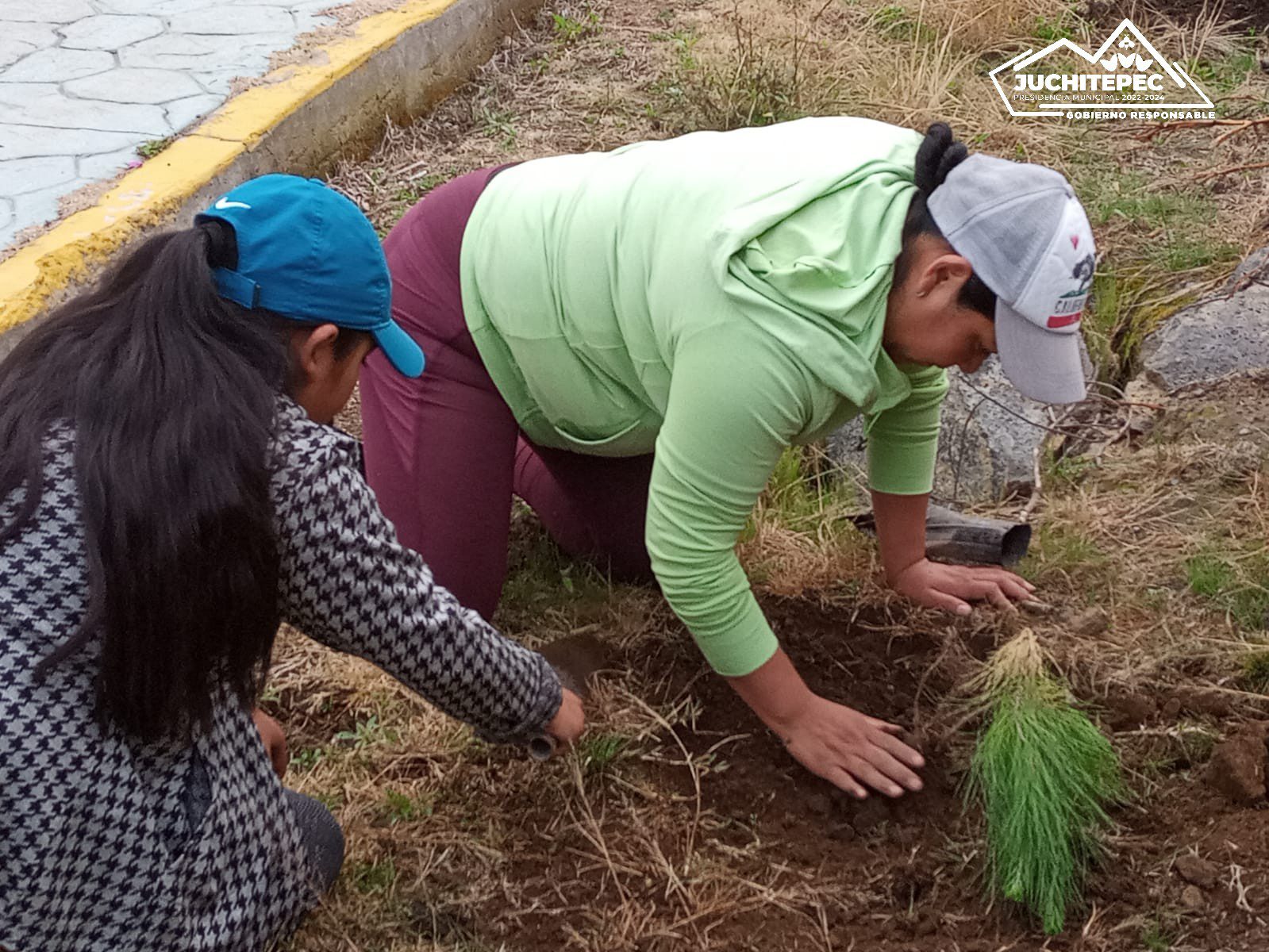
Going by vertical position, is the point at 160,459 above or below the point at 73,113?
above

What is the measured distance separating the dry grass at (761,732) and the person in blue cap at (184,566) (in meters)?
0.45

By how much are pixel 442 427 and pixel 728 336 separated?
71 cm

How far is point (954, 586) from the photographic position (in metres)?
2.46

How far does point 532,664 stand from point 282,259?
68 centimetres

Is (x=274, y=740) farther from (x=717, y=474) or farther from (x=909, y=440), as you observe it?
(x=909, y=440)

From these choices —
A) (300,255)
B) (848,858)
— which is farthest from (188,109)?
(848,858)

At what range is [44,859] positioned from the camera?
1.42 meters

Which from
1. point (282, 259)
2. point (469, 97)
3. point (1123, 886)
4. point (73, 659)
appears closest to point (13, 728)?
point (73, 659)

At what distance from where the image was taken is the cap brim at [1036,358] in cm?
163

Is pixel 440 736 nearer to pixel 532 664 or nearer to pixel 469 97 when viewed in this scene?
pixel 532 664

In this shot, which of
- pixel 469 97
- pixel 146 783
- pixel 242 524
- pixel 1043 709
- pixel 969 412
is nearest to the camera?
pixel 242 524

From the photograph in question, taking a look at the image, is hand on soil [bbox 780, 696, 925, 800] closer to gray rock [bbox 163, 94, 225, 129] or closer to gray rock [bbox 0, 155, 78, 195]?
gray rock [bbox 0, 155, 78, 195]

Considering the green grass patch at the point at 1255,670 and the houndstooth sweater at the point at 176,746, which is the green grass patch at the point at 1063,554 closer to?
the green grass patch at the point at 1255,670

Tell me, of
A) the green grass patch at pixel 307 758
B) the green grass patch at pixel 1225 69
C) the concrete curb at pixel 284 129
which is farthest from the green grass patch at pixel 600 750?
the green grass patch at pixel 1225 69
